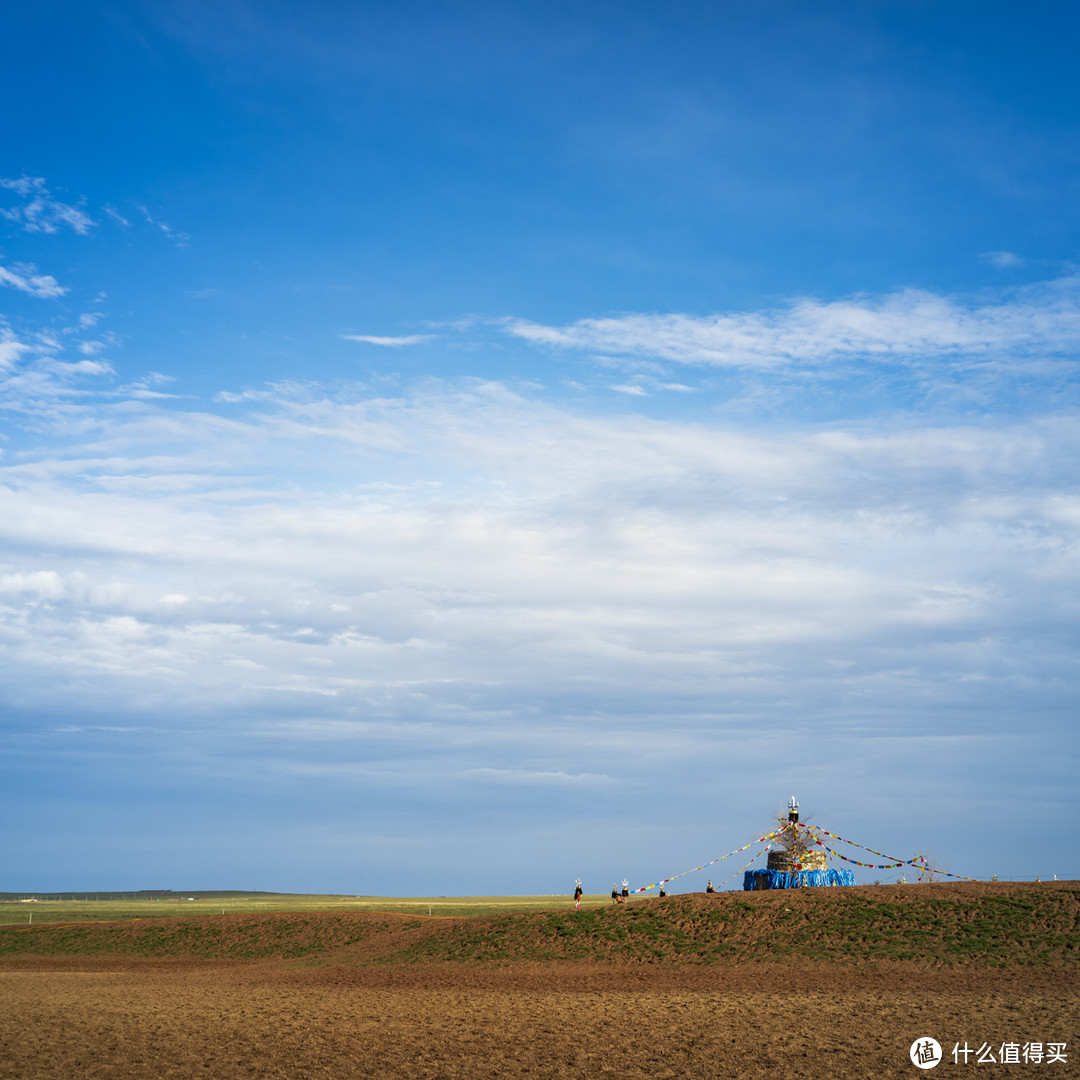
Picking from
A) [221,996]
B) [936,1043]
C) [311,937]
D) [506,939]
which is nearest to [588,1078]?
[936,1043]

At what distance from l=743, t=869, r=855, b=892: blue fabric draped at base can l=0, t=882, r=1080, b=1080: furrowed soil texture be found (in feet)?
8.39

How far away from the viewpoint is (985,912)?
35.4m

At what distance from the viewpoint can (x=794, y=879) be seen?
140 ft

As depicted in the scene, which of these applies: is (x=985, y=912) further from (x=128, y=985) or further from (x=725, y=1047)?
(x=128, y=985)

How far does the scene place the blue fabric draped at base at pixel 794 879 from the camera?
42.7 metres

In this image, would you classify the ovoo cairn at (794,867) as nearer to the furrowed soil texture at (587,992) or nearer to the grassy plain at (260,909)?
the furrowed soil texture at (587,992)

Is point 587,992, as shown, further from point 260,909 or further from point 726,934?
point 260,909

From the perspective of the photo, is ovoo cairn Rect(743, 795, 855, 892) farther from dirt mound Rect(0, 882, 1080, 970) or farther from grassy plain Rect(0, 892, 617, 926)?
grassy plain Rect(0, 892, 617, 926)

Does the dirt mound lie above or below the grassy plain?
above

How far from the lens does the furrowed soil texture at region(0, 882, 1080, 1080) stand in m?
21.6

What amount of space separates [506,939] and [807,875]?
14132 mm

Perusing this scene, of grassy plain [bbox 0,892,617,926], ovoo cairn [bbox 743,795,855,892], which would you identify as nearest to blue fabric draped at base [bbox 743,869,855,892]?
ovoo cairn [bbox 743,795,855,892]

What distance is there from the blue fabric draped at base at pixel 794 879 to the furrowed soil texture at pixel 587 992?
8.39 ft

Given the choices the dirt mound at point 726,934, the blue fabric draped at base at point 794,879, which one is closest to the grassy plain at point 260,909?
the dirt mound at point 726,934
